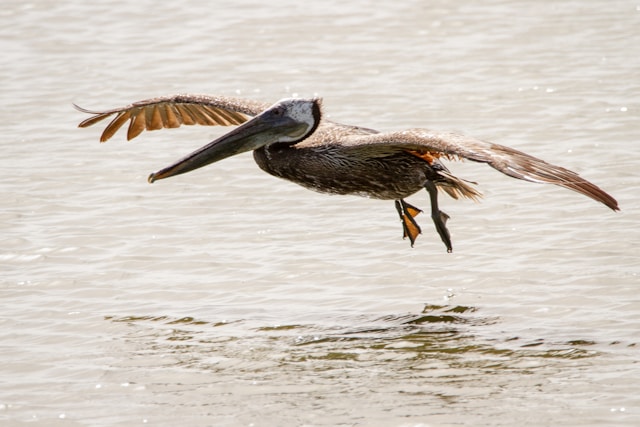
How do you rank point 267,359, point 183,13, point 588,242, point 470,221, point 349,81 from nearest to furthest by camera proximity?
point 267,359
point 588,242
point 470,221
point 349,81
point 183,13

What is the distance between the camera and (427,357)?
626 centimetres

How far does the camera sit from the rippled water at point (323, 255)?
18.9ft

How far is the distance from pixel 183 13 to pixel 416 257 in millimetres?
8485

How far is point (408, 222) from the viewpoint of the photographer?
7.81 metres

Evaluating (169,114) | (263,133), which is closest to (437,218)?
(263,133)

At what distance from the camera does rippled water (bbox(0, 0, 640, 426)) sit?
5.77 metres

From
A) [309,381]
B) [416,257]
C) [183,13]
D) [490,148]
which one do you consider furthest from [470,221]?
[183,13]

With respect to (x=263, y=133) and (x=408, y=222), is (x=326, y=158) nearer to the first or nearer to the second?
(x=263, y=133)

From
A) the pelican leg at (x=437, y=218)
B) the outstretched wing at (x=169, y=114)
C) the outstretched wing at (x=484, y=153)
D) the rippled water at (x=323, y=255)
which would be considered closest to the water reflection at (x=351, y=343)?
the rippled water at (x=323, y=255)

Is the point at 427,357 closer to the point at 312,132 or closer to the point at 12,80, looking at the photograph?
the point at 312,132

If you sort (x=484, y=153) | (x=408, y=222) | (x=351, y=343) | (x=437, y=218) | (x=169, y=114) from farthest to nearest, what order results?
(x=169, y=114) < (x=408, y=222) < (x=437, y=218) < (x=351, y=343) < (x=484, y=153)

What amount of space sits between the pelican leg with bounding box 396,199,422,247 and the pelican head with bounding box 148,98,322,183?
847 millimetres

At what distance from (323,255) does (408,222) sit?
24.5 inches

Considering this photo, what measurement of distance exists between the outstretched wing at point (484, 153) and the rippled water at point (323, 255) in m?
0.93
